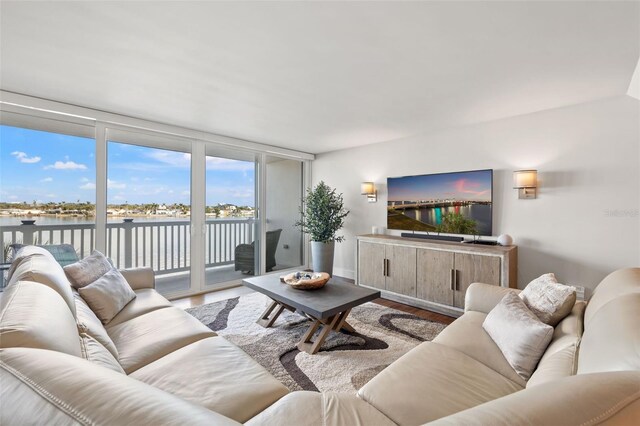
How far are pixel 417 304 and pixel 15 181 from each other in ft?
15.6

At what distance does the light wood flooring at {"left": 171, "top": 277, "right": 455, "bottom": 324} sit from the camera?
3.37m

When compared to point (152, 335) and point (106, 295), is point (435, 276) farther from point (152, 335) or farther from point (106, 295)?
point (106, 295)

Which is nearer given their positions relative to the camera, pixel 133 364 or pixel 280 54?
pixel 133 364

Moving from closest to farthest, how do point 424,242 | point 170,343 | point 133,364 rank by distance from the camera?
point 133,364 → point 170,343 → point 424,242

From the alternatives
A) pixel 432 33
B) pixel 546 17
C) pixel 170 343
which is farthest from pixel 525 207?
pixel 170 343

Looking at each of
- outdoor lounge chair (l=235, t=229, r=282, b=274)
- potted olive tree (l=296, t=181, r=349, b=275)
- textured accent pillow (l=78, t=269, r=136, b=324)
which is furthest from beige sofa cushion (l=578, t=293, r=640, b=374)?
outdoor lounge chair (l=235, t=229, r=282, b=274)

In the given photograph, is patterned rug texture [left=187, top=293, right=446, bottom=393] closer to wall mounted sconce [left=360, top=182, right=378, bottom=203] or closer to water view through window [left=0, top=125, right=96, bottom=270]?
water view through window [left=0, top=125, right=96, bottom=270]

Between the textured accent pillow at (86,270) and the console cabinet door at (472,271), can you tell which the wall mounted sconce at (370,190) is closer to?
the console cabinet door at (472,271)

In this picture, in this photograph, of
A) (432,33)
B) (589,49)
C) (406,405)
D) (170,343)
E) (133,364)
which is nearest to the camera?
(406,405)

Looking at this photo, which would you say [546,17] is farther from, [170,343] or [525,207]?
[170,343]

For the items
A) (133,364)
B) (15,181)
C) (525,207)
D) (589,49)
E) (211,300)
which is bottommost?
(211,300)

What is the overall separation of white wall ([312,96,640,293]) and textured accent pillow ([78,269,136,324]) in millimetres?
3937

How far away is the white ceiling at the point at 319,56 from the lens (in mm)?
1652

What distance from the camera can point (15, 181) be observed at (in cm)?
302
